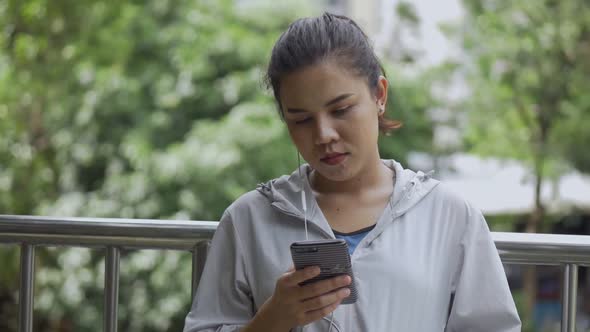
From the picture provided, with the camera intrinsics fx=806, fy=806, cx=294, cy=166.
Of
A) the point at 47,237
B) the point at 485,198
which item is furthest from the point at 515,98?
the point at 47,237

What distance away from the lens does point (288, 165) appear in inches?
305

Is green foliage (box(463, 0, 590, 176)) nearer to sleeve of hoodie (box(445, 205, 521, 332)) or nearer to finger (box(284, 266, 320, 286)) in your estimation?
sleeve of hoodie (box(445, 205, 521, 332))

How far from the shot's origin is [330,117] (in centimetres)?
170

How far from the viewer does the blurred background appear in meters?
7.63

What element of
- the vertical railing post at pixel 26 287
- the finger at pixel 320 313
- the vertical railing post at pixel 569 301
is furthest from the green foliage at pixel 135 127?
the finger at pixel 320 313

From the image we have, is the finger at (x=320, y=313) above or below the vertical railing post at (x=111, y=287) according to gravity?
above

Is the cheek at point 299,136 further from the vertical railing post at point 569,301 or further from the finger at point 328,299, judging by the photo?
the vertical railing post at point 569,301

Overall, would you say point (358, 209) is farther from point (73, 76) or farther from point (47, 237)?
point (73, 76)

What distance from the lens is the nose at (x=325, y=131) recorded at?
1688 millimetres

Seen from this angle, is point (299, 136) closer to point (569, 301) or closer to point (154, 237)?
point (154, 237)

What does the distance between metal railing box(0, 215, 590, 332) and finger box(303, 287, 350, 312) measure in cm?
61

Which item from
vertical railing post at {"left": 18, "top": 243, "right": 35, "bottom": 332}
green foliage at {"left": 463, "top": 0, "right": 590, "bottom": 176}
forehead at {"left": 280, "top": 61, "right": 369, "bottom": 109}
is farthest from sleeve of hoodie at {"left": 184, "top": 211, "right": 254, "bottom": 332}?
green foliage at {"left": 463, "top": 0, "right": 590, "bottom": 176}

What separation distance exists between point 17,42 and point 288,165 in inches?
108

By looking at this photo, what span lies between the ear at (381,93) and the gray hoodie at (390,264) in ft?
0.54
